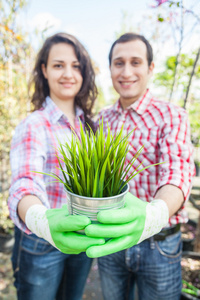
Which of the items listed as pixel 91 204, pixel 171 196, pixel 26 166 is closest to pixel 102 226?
pixel 91 204

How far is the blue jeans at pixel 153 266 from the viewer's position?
124 cm

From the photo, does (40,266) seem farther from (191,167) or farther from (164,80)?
(164,80)

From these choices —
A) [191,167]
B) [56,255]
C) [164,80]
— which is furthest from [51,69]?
[164,80]

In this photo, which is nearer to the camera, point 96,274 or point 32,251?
point 32,251

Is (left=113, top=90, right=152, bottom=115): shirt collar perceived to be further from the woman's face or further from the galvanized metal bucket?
the galvanized metal bucket

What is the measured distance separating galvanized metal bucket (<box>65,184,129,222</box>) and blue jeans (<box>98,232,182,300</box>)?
665mm

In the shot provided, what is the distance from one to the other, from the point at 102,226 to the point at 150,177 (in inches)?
25.0

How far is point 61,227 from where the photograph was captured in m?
0.78

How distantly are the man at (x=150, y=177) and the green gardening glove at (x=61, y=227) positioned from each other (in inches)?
9.0

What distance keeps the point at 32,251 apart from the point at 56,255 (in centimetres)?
14

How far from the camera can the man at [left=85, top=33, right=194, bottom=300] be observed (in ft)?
3.45

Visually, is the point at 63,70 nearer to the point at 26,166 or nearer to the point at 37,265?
the point at 26,166

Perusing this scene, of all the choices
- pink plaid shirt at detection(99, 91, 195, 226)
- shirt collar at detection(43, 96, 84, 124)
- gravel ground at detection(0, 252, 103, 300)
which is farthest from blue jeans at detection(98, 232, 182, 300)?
gravel ground at detection(0, 252, 103, 300)

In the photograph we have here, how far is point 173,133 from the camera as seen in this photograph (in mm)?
1192
